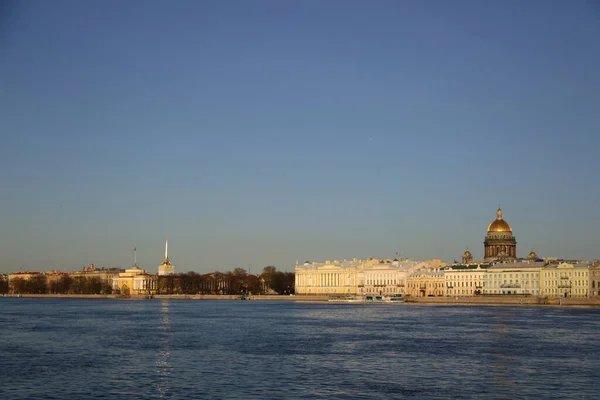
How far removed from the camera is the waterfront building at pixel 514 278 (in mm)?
85438

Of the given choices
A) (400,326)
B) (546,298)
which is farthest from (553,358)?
(546,298)

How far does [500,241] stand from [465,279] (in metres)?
8.16

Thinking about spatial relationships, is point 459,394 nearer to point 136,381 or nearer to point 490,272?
point 136,381

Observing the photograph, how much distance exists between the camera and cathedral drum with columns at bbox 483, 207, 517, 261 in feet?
321

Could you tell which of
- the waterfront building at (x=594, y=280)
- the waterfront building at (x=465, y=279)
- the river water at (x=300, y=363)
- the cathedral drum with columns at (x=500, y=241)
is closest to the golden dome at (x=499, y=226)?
the cathedral drum with columns at (x=500, y=241)

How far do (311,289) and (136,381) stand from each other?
90.6 metres

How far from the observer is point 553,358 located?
85.1ft

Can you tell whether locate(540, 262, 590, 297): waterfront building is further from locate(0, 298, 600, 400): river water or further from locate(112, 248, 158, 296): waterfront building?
locate(112, 248, 158, 296): waterfront building

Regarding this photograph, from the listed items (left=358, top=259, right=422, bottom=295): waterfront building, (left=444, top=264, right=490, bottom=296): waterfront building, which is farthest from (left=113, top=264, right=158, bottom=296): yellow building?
(left=444, top=264, right=490, bottom=296): waterfront building

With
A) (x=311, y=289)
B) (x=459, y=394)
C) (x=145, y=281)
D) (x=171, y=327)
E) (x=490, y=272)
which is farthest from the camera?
(x=145, y=281)

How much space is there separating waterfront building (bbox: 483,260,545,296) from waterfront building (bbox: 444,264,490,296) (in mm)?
788

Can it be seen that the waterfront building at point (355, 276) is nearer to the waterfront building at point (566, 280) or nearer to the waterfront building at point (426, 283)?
the waterfront building at point (426, 283)

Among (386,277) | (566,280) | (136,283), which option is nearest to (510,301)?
(566,280)

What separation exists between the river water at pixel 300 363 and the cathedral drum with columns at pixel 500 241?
59702 millimetres
